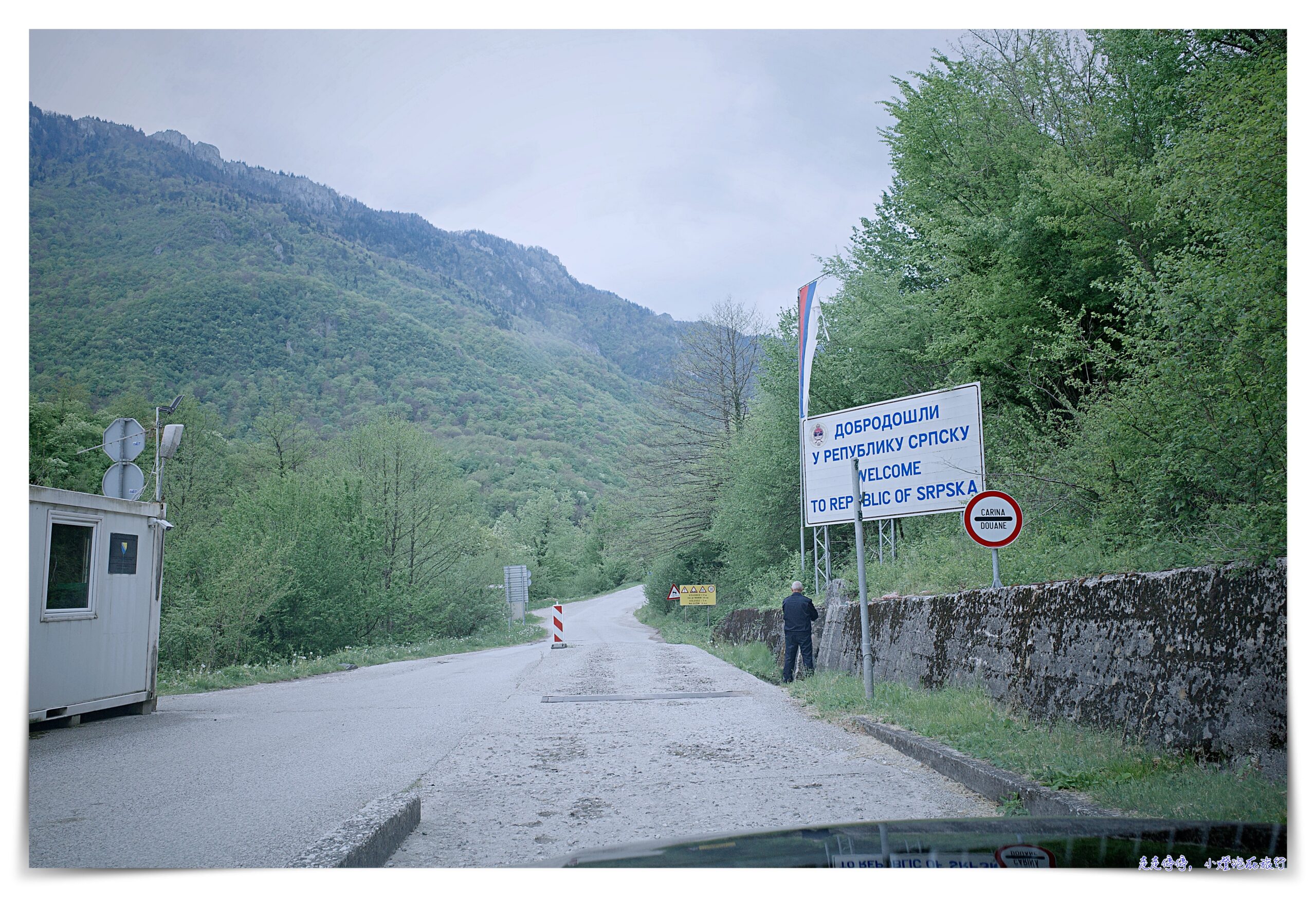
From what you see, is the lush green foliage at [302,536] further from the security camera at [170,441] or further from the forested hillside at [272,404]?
the security camera at [170,441]

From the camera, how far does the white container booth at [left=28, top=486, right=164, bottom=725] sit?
8367 millimetres

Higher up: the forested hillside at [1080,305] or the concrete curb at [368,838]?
the forested hillside at [1080,305]

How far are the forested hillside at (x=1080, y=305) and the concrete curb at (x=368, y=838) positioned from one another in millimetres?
4965

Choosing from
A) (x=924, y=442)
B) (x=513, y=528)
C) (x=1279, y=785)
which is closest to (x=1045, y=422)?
(x=924, y=442)

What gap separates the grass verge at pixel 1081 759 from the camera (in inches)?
159

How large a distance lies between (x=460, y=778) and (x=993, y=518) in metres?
5.41

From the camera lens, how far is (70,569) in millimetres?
8789

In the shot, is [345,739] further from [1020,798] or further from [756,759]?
[1020,798]

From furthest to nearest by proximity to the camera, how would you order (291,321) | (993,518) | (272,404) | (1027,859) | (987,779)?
(291,321) < (272,404) < (993,518) < (987,779) < (1027,859)

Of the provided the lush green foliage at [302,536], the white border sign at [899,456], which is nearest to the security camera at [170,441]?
the white border sign at [899,456]

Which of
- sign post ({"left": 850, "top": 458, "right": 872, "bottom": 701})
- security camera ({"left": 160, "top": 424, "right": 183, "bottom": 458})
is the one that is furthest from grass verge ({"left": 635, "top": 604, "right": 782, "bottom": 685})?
security camera ({"left": 160, "top": 424, "right": 183, "bottom": 458})

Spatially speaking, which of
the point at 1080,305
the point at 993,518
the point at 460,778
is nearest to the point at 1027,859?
the point at 460,778

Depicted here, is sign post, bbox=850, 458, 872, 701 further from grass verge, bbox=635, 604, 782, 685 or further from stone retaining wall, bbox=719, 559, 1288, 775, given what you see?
grass verge, bbox=635, 604, 782, 685

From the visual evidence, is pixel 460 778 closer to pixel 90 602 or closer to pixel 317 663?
pixel 90 602
